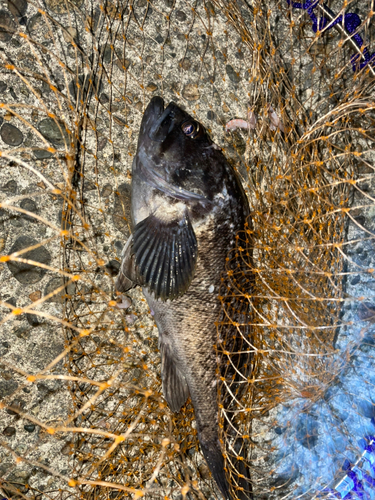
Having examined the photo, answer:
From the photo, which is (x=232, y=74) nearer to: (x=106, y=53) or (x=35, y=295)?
(x=106, y=53)

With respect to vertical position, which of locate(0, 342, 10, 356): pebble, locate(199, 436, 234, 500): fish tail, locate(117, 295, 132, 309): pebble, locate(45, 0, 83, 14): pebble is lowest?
locate(199, 436, 234, 500): fish tail

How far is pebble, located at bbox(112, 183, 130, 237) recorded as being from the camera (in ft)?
7.67

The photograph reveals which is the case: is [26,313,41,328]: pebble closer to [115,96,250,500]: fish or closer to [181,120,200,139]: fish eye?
[115,96,250,500]: fish

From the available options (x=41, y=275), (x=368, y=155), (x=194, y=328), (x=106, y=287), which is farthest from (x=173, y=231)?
(x=368, y=155)

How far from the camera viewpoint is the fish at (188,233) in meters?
1.97

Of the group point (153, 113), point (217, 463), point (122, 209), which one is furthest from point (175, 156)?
point (217, 463)

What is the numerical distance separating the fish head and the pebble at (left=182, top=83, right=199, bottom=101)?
467mm

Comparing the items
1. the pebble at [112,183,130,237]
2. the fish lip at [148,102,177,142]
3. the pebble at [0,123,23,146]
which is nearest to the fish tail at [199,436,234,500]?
the pebble at [112,183,130,237]

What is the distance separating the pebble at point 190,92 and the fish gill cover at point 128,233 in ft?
0.04

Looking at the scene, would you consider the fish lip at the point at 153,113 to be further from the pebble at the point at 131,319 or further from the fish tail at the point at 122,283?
the pebble at the point at 131,319

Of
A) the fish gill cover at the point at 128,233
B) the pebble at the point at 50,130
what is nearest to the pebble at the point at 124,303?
the fish gill cover at the point at 128,233

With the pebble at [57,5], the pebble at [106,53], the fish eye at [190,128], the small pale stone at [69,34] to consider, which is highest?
the pebble at [57,5]

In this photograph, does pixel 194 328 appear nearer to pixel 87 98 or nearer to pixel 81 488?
pixel 81 488

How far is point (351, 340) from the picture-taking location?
2.44 metres
